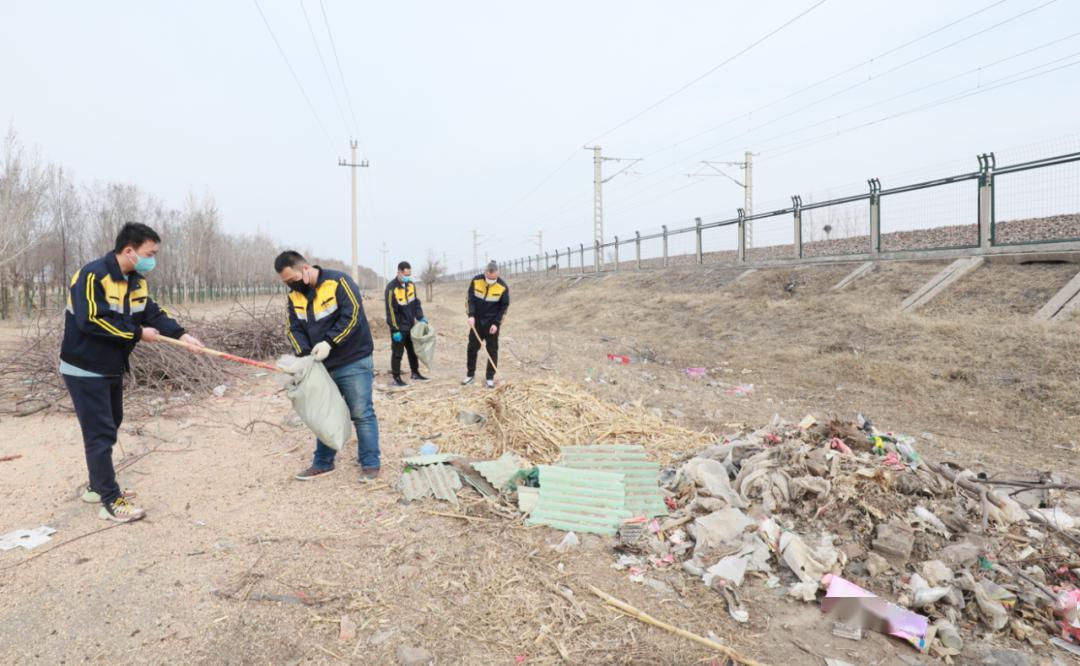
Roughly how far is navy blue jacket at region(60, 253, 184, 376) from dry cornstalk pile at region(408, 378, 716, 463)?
246 centimetres

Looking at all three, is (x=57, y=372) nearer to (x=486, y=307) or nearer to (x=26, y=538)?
(x=26, y=538)

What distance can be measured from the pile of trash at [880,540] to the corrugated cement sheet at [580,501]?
159 mm

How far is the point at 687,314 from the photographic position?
519 inches

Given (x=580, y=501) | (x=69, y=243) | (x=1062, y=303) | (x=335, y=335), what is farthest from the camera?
(x=69, y=243)

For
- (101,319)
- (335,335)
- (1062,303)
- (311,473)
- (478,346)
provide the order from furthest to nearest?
(478,346)
(1062,303)
(311,473)
(335,335)
(101,319)

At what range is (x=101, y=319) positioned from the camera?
317 centimetres

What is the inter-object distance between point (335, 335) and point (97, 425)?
1.42 metres

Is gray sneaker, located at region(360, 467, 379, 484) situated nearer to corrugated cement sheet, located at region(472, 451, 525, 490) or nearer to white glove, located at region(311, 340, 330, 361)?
corrugated cement sheet, located at region(472, 451, 525, 490)

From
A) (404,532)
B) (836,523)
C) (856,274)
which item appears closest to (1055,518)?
(836,523)

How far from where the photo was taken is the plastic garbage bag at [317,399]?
368 cm

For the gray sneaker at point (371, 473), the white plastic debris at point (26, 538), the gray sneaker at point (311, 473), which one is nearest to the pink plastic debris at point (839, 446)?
the gray sneaker at point (371, 473)

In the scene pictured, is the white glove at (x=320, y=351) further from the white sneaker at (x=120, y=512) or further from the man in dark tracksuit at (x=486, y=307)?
the man in dark tracksuit at (x=486, y=307)

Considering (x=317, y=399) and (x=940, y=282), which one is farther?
(x=940, y=282)

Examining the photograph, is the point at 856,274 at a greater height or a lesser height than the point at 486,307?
greater
